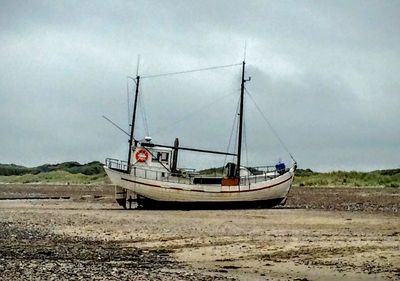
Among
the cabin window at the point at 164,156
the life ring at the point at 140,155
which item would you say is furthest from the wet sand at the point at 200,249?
the cabin window at the point at 164,156

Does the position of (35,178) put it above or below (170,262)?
above

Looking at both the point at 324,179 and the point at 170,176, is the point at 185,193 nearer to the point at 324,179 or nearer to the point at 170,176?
the point at 170,176

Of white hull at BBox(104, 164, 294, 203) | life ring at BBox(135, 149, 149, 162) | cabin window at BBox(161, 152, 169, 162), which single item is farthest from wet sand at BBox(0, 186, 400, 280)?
cabin window at BBox(161, 152, 169, 162)

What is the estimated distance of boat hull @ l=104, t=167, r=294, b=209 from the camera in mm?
43469

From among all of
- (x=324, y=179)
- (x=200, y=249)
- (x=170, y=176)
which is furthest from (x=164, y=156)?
(x=324, y=179)

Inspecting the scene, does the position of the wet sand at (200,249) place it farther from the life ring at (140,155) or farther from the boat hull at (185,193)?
the life ring at (140,155)

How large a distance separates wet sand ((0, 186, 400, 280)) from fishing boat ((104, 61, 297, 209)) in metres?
11.3

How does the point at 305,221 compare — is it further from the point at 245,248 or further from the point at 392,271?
the point at 392,271

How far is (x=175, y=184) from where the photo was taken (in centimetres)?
4353

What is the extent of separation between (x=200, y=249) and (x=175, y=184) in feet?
77.5

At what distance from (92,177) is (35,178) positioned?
13.0 metres

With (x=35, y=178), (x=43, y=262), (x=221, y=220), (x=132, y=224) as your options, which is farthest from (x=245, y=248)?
(x=35, y=178)

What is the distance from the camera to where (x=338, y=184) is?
90.4 metres

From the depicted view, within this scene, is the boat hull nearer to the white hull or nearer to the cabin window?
the white hull
